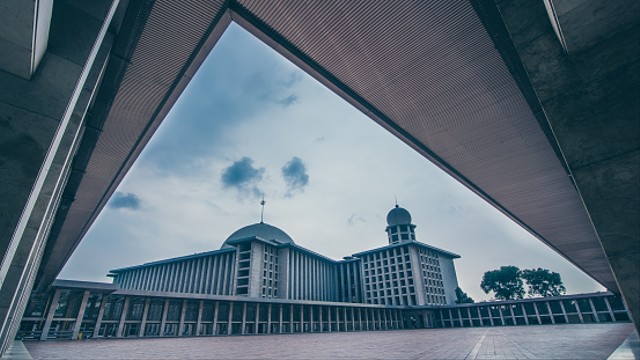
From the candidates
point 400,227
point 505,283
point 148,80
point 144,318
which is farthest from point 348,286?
point 148,80

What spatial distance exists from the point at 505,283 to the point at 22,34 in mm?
82789

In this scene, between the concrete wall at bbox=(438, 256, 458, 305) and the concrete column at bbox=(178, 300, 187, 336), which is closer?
the concrete column at bbox=(178, 300, 187, 336)

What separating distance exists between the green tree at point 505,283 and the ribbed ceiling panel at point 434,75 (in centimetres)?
6624

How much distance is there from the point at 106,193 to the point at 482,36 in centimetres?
1518

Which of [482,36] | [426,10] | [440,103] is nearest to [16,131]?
[426,10]

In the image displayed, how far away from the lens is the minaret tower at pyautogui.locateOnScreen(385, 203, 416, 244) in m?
70.9

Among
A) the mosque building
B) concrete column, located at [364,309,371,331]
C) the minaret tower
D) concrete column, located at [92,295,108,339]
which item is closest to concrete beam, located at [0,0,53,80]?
the mosque building

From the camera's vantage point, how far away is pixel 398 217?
7225cm

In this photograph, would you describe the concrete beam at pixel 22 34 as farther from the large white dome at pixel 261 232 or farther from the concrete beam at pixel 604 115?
the large white dome at pixel 261 232

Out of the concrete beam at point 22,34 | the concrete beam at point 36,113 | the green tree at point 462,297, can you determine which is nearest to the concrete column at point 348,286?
the green tree at point 462,297

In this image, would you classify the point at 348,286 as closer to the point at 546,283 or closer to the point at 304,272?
the point at 304,272

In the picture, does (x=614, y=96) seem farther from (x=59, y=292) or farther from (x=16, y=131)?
(x=59, y=292)

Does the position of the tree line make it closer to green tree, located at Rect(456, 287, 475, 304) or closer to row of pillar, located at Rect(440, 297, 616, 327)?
green tree, located at Rect(456, 287, 475, 304)

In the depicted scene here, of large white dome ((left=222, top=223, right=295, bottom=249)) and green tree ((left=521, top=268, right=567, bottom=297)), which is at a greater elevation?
large white dome ((left=222, top=223, right=295, bottom=249))
